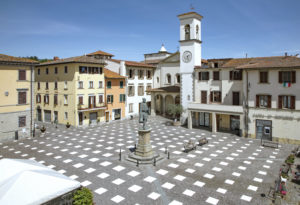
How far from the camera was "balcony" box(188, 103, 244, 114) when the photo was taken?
26531 mm

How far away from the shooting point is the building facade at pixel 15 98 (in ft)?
81.5

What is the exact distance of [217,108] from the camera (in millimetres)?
28188

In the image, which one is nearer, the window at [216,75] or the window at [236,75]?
the window at [236,75]

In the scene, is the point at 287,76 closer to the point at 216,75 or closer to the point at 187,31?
the point at 216,75

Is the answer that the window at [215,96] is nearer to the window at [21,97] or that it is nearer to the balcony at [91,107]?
the balcony at [91,107]

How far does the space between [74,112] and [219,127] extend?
67.0 ft

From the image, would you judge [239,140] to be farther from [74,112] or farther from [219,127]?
[74,112]

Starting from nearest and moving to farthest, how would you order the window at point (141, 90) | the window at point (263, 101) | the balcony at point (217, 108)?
1. the window at point (263, 101)
2. the balcony at point (217, 108)
3. the window at point (141, 90)

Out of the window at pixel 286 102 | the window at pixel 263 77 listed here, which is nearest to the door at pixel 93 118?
the window at pixel 263 77

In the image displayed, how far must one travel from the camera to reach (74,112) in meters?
32.4

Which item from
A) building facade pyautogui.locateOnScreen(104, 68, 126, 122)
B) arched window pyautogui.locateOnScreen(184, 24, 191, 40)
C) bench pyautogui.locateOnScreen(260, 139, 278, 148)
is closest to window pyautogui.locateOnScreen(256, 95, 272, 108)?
bench pyautogui.locateOnScreen(260, 139, 278, 148)

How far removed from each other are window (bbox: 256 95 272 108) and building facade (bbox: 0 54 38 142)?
26.2 metres

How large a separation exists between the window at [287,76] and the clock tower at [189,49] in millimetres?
11410

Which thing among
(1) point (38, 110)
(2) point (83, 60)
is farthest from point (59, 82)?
(1) point (38, 110)
